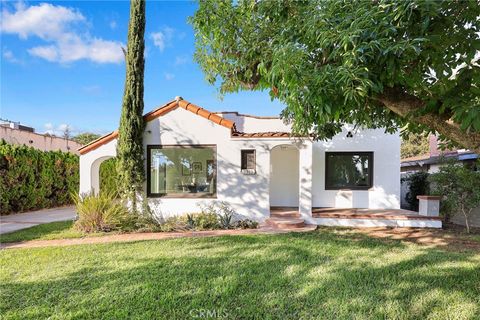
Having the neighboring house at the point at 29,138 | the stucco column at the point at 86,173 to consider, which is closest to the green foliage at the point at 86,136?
the neighboring house at the point at 29,138

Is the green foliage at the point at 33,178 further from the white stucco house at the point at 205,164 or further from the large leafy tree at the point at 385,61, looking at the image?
the large leafy tree at the point at 385,61

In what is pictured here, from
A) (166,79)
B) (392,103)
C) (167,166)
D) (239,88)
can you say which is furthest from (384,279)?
(166,79)

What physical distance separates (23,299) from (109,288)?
1.27 metres

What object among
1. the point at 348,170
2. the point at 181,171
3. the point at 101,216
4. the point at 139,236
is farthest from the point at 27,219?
the point at 348,170

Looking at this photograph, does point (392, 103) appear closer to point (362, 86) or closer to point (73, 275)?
point (362, 86)

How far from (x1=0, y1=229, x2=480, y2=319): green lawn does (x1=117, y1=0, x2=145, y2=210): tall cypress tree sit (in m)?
3.07

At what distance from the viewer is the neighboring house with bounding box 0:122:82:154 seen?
57.8ft

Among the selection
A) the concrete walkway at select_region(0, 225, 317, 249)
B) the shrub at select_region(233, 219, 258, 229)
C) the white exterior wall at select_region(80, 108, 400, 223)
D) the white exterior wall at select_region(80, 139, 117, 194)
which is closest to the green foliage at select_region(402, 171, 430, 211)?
the white exterior wall at select_region(80, 108, 400, 223)

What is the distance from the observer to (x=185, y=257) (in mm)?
6227

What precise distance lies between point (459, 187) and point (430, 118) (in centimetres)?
779

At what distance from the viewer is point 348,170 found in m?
12.4

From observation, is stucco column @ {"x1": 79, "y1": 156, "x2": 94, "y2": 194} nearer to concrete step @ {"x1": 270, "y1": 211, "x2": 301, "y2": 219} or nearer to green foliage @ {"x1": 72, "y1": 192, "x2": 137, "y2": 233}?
green foliage @ {"x1": 72, "y1": 192, "x2": 137, "y2": 233}

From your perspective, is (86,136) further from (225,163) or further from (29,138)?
(225,163)

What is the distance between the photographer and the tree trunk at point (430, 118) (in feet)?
11.7
